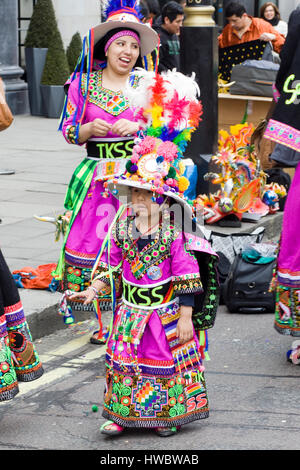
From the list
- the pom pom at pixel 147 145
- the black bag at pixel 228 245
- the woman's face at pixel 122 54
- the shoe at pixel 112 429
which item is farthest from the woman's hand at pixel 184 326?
the black bag at pixel 228 245

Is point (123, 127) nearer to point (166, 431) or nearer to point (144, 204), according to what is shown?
point (144, 204)

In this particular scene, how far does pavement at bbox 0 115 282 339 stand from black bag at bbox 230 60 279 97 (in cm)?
164

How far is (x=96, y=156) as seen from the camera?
6.32 metres

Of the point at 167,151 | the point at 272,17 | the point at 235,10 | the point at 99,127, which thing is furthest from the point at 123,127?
the point at 272,17

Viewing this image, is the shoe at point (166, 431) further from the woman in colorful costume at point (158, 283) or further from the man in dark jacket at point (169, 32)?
the man in dark jacket at point (169, 32)

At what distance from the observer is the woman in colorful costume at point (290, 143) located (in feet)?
18.3

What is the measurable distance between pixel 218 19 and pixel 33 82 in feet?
24.4

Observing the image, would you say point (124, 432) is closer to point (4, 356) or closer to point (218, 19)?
point (4, 356)

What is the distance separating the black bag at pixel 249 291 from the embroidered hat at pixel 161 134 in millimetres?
2417

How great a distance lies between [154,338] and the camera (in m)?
4.61

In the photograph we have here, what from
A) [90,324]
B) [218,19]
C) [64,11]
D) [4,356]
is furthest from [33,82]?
[4,356]

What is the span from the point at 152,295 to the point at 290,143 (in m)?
1.49

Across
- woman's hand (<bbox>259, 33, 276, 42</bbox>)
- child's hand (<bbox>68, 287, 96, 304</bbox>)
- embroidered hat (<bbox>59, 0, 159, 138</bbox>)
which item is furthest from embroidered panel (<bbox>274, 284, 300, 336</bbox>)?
woman's hand (<bbox>259, 33, 276, 42</bbox>)

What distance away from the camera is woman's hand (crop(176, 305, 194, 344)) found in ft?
15.1
